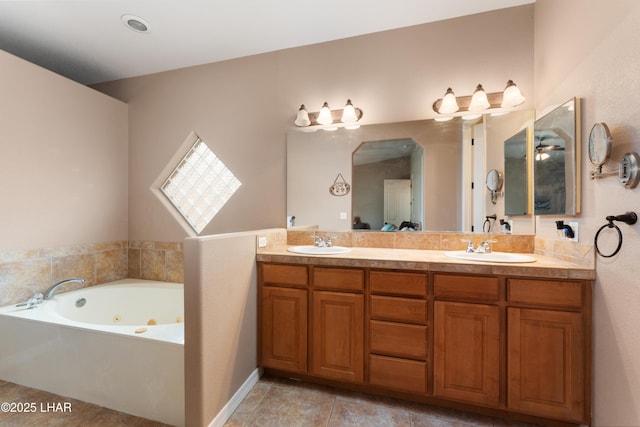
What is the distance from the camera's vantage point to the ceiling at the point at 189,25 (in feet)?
6.18

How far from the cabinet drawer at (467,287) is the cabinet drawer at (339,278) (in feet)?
1.51

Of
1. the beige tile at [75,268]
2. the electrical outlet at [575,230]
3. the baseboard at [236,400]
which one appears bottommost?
the baseboard at [236,400]

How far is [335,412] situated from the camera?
5.19 ft

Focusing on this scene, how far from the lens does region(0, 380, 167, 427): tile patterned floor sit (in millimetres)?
1506

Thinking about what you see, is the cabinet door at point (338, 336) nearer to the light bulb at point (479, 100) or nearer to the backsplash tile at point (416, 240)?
the backsplash tile at point (416, 240)

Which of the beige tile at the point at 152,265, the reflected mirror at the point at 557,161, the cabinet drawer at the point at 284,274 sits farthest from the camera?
the beige tile at the point at 152,265

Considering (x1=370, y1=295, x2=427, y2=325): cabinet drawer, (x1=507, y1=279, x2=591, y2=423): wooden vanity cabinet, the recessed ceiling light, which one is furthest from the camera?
the recessed ceiling light

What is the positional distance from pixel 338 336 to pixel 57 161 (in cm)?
283

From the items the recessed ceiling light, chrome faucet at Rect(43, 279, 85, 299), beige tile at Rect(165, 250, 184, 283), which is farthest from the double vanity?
the recessed ceiling light

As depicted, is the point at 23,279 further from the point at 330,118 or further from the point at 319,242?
the point at 330,118

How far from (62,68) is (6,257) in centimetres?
195

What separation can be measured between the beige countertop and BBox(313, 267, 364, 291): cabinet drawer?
4cm

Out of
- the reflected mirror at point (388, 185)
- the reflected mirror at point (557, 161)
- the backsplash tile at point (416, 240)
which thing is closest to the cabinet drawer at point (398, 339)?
the backsplash tile at point (416, 240)

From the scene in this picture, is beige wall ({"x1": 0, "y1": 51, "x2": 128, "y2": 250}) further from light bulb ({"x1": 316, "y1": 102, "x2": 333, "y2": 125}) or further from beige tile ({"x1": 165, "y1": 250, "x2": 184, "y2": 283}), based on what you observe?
light bulb ({"x1": 316, "y1": 102, "x2": 333, "y2": 125})
